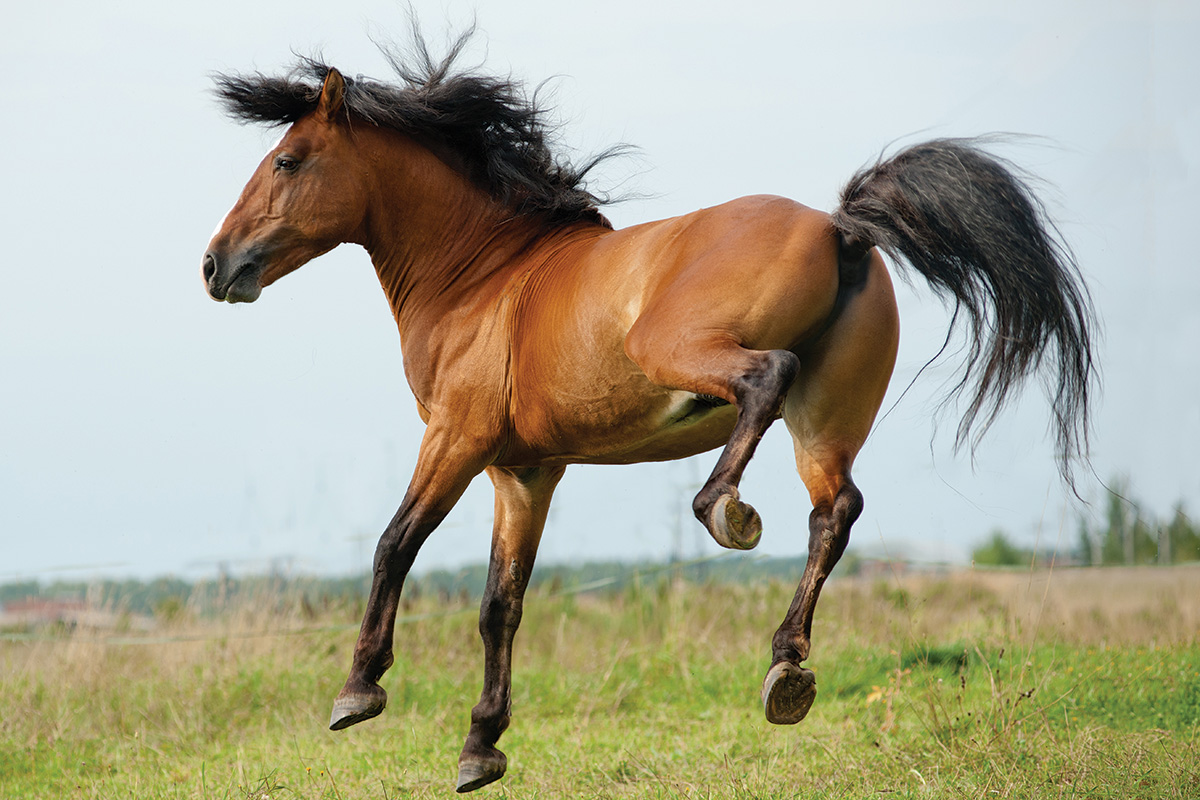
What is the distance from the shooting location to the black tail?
11.6ft

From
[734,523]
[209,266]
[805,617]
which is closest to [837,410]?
[805,617]

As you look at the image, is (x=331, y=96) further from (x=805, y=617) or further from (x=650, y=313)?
(x=805, y=617)

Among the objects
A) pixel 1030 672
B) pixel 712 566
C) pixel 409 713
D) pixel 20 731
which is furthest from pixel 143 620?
pixel 1030 672

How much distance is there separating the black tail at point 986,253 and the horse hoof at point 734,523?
1063 millimetres

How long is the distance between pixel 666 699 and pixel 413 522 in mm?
3764

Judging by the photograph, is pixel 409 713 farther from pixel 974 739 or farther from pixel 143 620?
pixel 974 739

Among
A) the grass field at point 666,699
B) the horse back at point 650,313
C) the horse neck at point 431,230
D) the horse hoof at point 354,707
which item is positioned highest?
the horse neck at point 431,230

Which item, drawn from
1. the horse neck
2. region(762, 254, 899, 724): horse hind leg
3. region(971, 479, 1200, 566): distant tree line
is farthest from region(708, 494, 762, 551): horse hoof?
region(971, 479, 1200, 566): distant tree line

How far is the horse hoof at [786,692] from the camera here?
3311 mm

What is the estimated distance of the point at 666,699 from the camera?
7371 mm

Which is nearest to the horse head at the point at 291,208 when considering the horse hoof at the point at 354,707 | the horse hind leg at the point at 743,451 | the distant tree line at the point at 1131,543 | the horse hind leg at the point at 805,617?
the horse hoof at the point at 354,707

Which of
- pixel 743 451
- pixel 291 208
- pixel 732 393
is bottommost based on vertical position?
pixel 743 451

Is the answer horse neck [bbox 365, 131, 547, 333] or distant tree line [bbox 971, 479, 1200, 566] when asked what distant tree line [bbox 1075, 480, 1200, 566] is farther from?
horse neck [bbox 365, 131, 547, 333]

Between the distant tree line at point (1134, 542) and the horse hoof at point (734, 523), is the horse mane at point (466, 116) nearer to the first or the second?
the horse hoof at point (734, 523)
